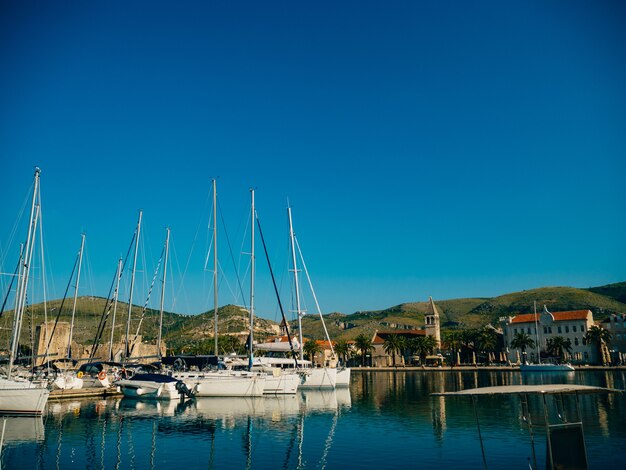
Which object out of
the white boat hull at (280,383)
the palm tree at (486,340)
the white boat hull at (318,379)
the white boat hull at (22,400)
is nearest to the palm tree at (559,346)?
the palm tree at (486,340)

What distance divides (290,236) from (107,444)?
3997 centimetres

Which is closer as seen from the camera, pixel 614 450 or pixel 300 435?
pixel 614 450

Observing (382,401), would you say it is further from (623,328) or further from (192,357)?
(623,328)

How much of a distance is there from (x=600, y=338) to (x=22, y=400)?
109368 millimetres

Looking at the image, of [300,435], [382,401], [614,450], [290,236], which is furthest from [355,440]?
[290,236]

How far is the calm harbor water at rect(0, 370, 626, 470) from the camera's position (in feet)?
71.5

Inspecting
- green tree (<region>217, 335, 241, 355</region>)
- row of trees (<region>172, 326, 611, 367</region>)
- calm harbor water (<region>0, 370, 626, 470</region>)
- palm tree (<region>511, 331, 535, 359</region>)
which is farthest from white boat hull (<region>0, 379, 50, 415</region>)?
palm tree (<region>511, 331, 535, 359</region>)

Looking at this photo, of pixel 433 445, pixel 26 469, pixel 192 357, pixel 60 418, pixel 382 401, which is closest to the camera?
pixel 26 469

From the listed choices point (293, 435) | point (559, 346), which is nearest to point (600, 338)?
point (559, 346)

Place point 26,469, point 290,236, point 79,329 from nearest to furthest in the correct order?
point 26,469 → point 290,236 → point 79,329

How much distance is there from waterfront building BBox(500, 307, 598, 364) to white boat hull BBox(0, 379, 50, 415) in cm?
9987

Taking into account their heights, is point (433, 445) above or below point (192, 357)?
below

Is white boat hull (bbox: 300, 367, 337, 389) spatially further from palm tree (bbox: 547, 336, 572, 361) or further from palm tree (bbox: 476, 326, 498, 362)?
palm tree (bbox: 476, 326, 498, 362)

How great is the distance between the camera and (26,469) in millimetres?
20688
